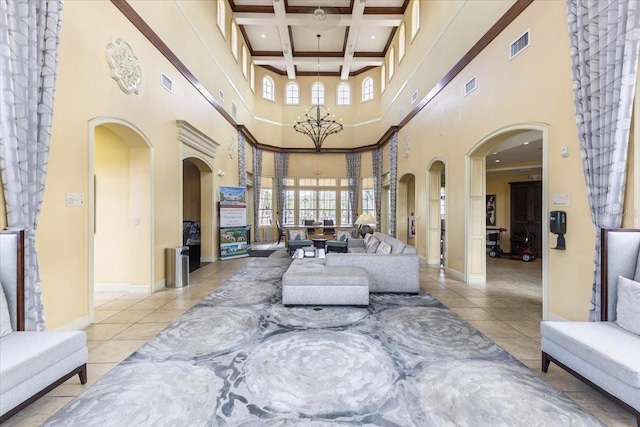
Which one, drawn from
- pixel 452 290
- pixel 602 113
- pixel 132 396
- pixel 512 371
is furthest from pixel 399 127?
pixel 132 396

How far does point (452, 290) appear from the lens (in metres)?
4.96

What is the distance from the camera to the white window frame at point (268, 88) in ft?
40.8

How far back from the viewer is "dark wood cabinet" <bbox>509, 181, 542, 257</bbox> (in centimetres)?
871

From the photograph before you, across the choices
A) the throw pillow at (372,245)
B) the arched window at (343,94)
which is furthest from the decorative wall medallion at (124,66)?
the arched window at (343,94)

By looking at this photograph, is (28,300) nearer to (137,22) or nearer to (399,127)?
(137,22)

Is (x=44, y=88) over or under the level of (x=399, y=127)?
under

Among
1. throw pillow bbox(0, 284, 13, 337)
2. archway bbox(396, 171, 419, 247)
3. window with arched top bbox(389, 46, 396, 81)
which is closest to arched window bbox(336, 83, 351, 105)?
window with arched top bbox(389, 46, 396, 81)

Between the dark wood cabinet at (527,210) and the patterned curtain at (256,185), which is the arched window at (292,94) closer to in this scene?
the patterned curtain at (256,185)

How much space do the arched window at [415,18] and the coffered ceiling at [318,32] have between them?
29.5 inches

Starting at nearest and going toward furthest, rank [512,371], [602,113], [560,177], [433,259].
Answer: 1. [512,371]
2. [602,113]
3. [560,177]
4. [433,259]

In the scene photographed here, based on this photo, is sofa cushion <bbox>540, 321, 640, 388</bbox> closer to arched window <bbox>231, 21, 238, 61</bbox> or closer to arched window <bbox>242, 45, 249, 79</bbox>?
arched window <bbox>231, 21, 238, 61</bbox>

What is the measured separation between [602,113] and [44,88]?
537cm

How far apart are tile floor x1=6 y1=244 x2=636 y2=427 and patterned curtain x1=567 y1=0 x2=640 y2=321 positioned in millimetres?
815

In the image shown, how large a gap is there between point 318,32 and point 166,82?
6609 millimetres
